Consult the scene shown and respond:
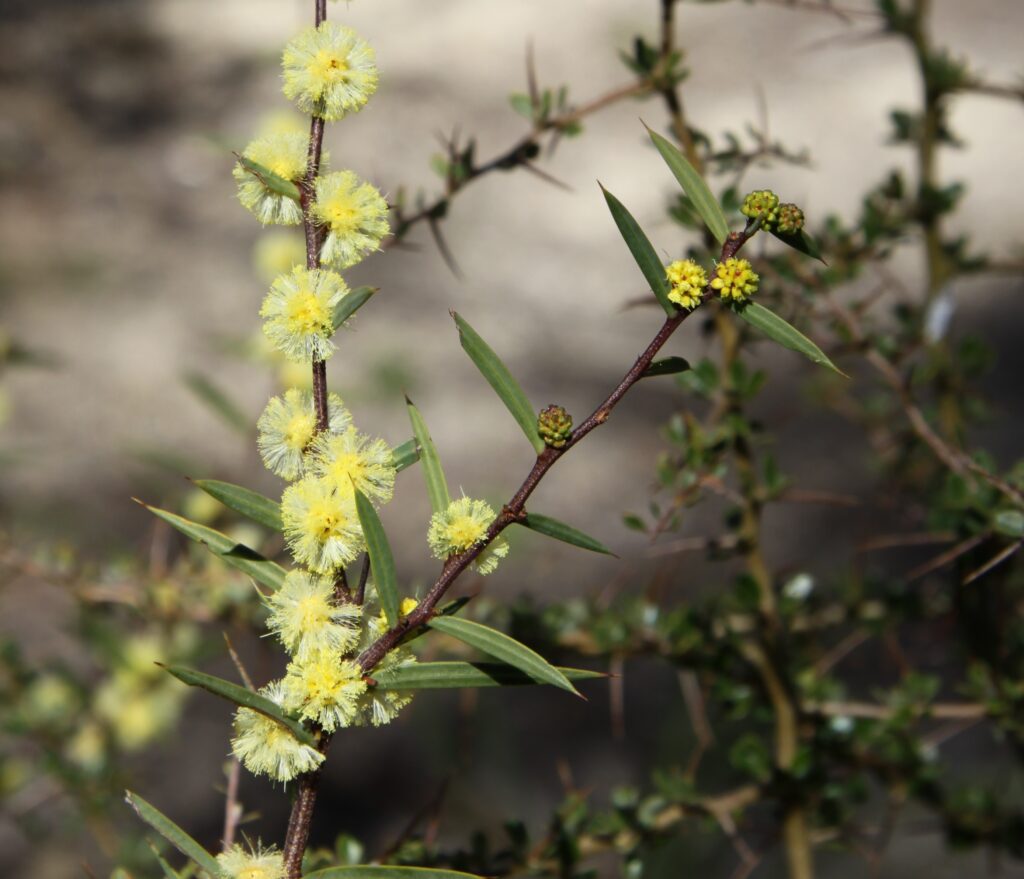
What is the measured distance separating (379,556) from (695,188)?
7.5 inches

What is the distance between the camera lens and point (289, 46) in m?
0.45

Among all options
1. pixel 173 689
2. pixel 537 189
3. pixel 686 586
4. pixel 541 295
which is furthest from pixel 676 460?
pixel 537 189

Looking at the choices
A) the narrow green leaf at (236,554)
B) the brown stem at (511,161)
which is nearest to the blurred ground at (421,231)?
the brown stem at (511,161)

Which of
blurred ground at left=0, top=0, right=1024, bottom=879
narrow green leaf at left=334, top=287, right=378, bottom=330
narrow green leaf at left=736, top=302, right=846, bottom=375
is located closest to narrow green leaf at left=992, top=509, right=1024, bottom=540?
narrow green leaf at left=736, top=302, right=846, bottom=375

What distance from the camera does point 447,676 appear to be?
454mm

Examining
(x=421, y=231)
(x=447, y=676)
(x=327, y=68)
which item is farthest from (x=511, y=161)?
(x=421, y=231)

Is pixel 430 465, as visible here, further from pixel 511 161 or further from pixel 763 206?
pixel 511 161

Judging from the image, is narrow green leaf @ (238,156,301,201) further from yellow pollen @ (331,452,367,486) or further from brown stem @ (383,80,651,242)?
brown stem @ (383,80,651,242)

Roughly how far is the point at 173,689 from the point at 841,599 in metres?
0.75

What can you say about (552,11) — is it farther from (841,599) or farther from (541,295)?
(841,599)

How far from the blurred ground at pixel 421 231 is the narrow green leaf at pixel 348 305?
1859 millimetres

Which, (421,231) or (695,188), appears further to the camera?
(421,231)

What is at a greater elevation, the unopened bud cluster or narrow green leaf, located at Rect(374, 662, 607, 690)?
the unopened bud cluster

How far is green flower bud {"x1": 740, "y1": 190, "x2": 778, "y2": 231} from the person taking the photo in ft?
1.30
